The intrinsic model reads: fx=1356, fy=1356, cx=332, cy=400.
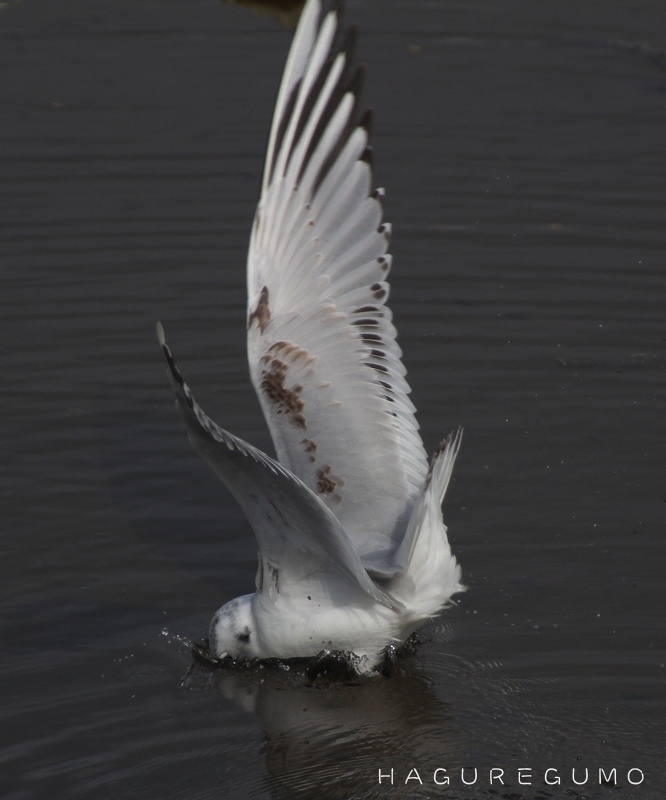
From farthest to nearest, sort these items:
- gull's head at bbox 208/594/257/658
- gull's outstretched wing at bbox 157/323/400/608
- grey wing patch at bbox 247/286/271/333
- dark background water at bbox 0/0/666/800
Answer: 1. grey wing patch at bbox 247/286/271/333
2. gull's head at bbox 208/594/257/658
3. dark background water at bbox 0/0/666/800
4. gull's outstretched wing at bbox 157/323/400/608

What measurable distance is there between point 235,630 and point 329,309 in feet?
4.26

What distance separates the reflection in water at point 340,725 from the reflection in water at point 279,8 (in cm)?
886

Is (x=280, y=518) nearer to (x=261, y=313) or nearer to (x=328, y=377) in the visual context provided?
(x=328, y=377)

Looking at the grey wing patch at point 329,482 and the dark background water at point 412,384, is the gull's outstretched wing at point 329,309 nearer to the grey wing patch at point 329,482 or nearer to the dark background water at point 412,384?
the grey wing patch at point 329,482

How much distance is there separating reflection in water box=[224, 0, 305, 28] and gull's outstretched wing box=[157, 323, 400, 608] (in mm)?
8853

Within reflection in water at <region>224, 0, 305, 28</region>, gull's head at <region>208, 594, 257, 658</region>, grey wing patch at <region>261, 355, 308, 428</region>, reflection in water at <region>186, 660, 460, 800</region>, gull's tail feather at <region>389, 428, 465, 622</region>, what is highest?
reflection in water at <region>224, 0, 305, 28</region>

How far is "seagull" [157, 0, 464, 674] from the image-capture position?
4969 millimetres

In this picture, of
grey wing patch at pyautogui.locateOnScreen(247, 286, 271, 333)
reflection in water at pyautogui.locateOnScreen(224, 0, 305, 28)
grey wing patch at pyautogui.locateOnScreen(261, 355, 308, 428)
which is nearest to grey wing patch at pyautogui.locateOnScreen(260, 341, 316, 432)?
grey wing patch at pyautogui.locateOnScreen(261, 355, 308, 428)

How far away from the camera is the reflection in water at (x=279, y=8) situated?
12859 mm

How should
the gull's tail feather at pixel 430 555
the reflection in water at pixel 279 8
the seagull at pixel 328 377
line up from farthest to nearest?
the reflection in water at pixel 279 8 → the seagull at pixel 328 377 → the gull's tail feather at pixel 430 555

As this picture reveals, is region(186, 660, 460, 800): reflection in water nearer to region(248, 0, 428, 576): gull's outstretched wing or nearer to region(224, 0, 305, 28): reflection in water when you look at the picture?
region(248, 0, 428, 576): gull's outstretched wing

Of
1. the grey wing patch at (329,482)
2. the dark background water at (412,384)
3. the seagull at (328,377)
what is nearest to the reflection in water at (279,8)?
the dark background water at (412,384)

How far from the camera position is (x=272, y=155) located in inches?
209

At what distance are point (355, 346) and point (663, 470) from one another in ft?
5.92
